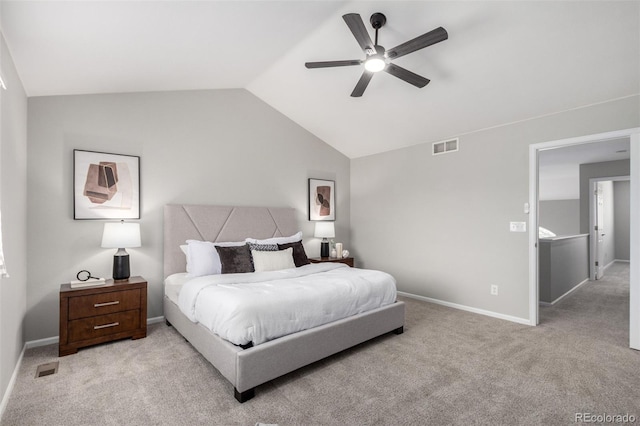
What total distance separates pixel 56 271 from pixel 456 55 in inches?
182

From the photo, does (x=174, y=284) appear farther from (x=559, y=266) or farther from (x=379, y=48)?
(x=559, y=266)

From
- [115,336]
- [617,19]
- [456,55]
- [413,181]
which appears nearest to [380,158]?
[413,181]

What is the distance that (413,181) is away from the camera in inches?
198

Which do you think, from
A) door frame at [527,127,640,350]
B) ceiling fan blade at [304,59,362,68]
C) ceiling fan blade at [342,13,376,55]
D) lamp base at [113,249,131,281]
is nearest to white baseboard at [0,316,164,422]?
lamp base at [113,249,131,281]

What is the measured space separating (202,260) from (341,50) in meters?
2.76

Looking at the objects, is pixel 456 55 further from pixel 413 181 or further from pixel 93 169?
pixel 93 169

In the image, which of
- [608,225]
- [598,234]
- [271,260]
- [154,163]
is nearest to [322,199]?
[271,260]

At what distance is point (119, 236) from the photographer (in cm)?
323

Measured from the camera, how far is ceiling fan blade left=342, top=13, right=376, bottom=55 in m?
2.13

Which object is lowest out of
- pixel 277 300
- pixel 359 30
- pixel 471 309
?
pixel 471 309

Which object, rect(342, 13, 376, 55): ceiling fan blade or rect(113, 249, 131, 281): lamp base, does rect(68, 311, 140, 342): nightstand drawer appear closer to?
rect(113, 249, 131, 281): lamp base

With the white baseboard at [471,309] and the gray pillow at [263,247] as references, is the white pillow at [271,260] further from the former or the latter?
the white baseboard at [471,309]

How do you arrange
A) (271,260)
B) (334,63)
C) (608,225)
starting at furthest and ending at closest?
(608,225), (271,260), (334,63)

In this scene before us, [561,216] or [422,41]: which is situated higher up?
[422,41]
